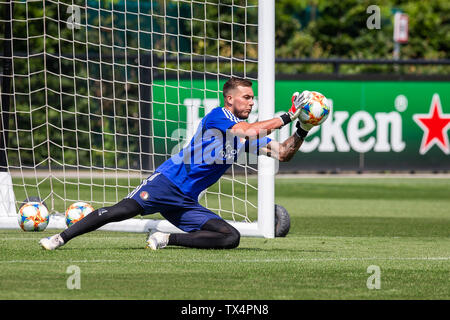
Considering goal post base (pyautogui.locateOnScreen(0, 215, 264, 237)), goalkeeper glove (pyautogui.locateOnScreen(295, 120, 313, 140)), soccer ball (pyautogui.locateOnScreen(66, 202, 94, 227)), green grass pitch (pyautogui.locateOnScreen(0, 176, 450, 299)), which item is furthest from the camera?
goal post base (pyautogui.locateOnScreen(0, 215, 264, 237))

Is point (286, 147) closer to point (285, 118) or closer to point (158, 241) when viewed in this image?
point (285, 118)

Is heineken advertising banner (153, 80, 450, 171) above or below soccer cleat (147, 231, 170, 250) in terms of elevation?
above

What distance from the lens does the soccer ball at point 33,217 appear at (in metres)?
9.06

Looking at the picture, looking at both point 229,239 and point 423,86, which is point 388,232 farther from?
point 423,86

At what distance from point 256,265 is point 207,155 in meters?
1.20

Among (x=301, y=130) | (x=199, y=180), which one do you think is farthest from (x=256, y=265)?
(x=301, y=130)

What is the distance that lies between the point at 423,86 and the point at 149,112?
762 cm

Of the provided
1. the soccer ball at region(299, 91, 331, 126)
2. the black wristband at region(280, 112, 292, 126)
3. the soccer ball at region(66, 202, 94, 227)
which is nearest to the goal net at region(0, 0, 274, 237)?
the soccer ball at region(66, 202, 94, 227)

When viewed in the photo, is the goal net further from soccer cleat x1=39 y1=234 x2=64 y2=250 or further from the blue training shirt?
soccer cleat x1=39 y1=234 x2=64 y2=250

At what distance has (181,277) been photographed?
655 centimetres

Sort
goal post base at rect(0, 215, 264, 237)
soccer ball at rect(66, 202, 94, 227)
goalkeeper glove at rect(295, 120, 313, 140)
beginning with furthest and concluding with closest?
goal post base at rect(0, 215, 264, 237) < soccer ball at rect(66, 202, 94, 227) < goalkeeper glove at rect(295, 120, 313, 140)

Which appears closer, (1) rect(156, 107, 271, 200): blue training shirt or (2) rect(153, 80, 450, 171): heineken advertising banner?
(1) rect(156, 107, 271, 200): blue training shirt

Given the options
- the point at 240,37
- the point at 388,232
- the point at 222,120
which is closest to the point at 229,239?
the point at 222,120

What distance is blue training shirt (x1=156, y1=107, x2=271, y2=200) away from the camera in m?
7.93
